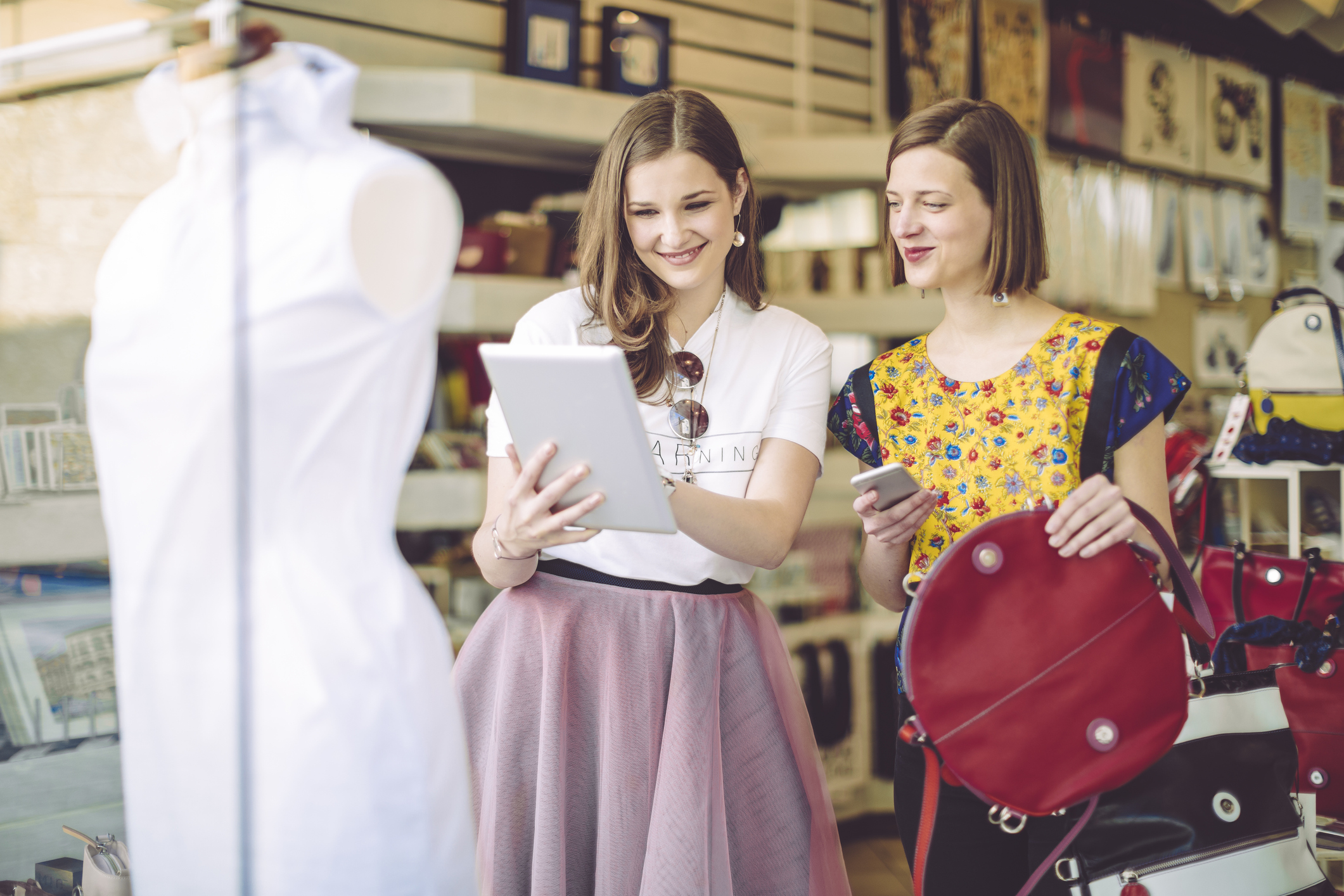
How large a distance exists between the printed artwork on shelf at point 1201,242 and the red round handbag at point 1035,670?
14.3 ft

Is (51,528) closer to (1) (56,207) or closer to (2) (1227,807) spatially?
(1) (56,207)

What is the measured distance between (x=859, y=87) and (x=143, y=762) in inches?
147

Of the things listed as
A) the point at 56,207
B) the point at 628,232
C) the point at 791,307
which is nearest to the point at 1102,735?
the point at 628,232

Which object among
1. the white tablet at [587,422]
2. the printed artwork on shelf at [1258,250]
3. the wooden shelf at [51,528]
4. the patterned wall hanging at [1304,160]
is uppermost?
the patterned wall hanging at [1304,160]

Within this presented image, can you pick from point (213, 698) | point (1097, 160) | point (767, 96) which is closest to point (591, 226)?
point (213, 698)

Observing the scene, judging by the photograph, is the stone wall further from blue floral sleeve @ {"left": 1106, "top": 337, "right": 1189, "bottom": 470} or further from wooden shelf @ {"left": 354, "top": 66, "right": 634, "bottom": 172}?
wooden shelf @ {"left": 354, "top": 66, "right": 634, "bottom": 172}

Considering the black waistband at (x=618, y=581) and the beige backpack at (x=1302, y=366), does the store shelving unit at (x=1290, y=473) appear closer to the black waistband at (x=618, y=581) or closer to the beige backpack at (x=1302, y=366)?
the beige backpack at (x=1302, y=366)

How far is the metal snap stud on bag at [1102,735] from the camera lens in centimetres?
123

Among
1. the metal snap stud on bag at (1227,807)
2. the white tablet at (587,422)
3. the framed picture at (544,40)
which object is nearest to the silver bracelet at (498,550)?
the white tablet at (587,422)

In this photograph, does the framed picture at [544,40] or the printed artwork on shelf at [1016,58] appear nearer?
the framed picture at [544,40]

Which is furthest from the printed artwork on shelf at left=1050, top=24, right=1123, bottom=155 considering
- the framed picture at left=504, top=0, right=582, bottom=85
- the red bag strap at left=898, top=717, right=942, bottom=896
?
the red bag strap at left=898, top=717, right=942, bottom=896

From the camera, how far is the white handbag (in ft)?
3.13

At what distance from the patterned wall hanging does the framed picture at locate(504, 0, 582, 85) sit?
4.24 m

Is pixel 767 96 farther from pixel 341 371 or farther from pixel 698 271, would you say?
pixel 341 371
